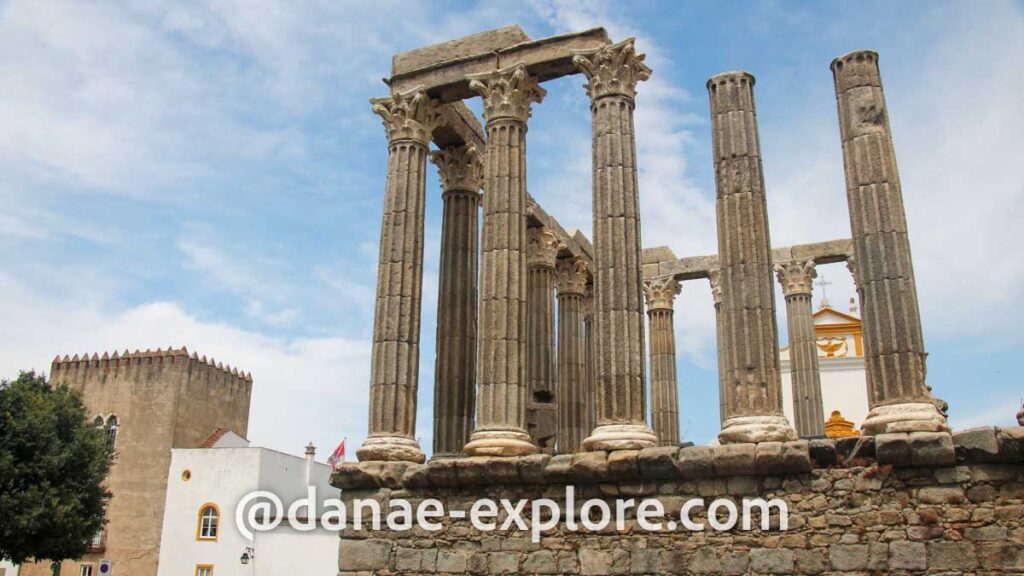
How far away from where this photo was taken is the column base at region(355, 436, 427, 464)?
47.6 feet

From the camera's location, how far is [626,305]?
544 inches

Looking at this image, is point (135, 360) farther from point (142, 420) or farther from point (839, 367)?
point (839, 367)

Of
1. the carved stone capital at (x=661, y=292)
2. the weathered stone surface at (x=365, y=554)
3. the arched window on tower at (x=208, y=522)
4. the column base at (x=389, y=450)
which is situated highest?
the carved stone capital at (x=661, y=292)

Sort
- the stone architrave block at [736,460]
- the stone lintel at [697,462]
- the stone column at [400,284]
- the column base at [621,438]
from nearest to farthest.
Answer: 1. the stone lintel at [697,462]
2. the stone architrave block at [736,460]
3. the column base at [621,438]
4. the stone column at [400,284]

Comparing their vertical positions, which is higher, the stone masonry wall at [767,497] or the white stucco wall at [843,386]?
the white stucco wall at [843,386]

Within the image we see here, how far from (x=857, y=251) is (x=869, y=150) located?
153 cm

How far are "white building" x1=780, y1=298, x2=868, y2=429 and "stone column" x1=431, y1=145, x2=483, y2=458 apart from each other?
56.4 ft

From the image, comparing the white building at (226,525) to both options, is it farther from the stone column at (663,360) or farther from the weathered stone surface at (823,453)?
the weathered stone surface at (823,453)

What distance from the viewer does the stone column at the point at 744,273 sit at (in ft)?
42.0

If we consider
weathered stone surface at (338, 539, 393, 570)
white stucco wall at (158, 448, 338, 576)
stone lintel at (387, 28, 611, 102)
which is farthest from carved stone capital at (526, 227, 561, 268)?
white stucco wall at (158, 448, 338, 576)

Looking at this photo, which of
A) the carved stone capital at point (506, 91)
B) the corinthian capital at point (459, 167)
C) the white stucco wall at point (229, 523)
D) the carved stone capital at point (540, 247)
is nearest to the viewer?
the carved stone capital at point (506, 91)

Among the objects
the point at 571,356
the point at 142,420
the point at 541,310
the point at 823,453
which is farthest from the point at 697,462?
the point at 142,420

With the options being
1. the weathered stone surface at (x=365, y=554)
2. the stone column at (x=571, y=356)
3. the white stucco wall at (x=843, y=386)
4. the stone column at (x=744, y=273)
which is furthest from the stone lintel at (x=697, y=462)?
the white stucco wall at (x=843, y=386)

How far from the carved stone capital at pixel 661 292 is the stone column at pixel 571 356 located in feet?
6.83
